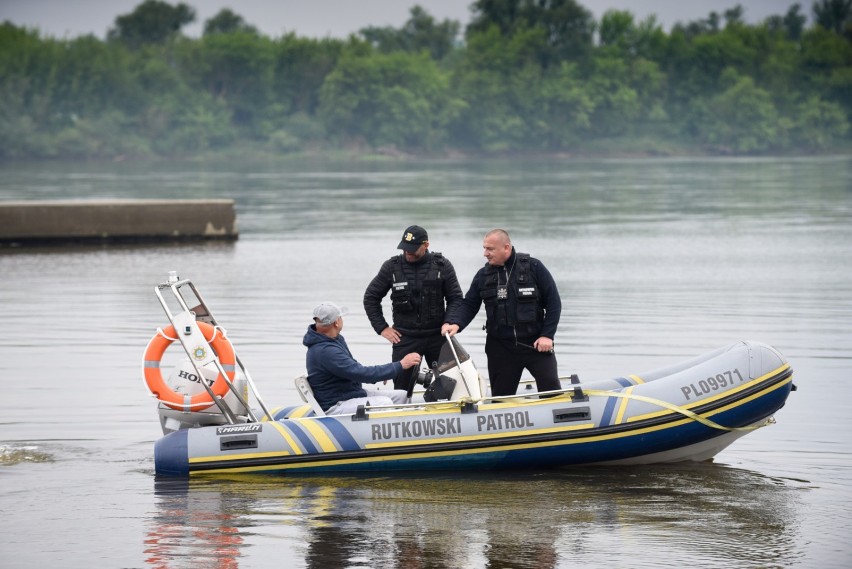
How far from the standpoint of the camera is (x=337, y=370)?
10.5 metres

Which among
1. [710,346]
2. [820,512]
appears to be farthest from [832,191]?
[820,512]

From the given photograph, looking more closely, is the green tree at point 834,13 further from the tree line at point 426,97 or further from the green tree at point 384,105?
the green tree at point 384,105

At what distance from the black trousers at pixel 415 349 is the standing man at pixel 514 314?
314 millimetres

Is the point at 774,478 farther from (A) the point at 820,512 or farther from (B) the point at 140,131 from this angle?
(B) the point at 140,131

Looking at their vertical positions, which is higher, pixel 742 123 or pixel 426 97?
pixel 426 97

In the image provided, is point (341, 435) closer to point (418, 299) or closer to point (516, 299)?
point (418, 299)

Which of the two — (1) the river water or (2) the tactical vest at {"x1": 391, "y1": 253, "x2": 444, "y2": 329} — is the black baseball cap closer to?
(2) the tactical vest at {"x1": 391, "y1": 253, "x2": 444, "y2": 329}

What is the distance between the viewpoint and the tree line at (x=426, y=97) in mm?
123688

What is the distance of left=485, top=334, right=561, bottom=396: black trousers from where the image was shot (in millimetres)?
10922

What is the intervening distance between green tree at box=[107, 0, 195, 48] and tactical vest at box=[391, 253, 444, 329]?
181 meters

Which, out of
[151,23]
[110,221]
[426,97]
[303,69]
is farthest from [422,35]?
[110,221]

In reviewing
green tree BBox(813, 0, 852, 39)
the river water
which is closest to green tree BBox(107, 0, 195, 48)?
green tree BBox(813, 0, 852, 39)

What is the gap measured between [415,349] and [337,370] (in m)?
0.95

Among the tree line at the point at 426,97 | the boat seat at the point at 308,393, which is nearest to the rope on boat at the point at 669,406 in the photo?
the boat seat at the point at 308,393
